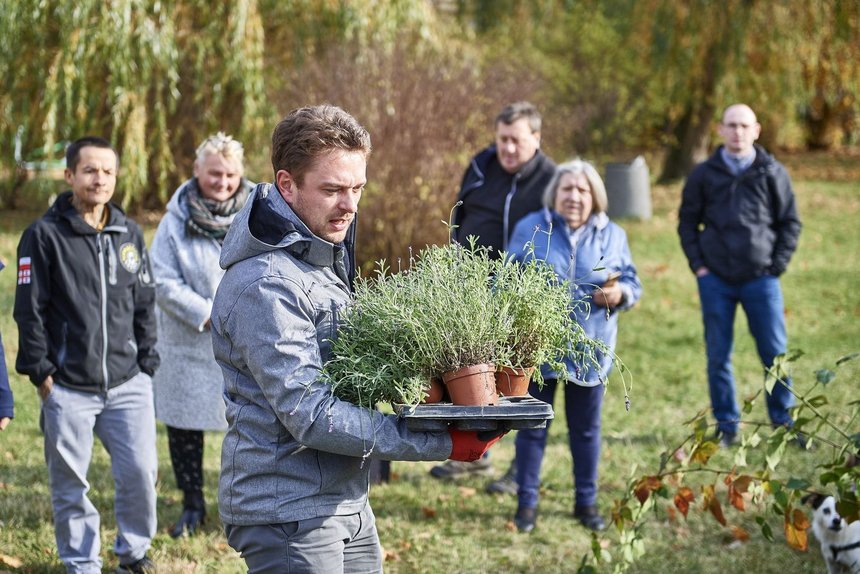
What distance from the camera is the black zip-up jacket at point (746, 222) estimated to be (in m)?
7.22

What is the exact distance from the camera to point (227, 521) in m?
2.88

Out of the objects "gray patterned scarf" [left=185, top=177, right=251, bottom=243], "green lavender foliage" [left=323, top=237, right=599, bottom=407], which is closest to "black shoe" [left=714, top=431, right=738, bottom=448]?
"gray patterned scarf" [left=185, top=177, right=251, bottom=243]

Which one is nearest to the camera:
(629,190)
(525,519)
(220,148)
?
(220,148)

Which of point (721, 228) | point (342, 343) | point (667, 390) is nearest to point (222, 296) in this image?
point (342, 343)

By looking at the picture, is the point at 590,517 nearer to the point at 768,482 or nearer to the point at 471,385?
the point at 768,482

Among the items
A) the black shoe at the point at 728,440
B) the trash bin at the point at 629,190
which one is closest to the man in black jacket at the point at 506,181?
the black shoe at the point at 728,440

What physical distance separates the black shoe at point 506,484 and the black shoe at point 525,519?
1.82 feet

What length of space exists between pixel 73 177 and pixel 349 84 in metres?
7.37

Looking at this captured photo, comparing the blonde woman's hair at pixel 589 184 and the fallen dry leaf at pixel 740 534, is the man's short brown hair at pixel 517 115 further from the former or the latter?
the fallen dry leaf at pixel 740 534

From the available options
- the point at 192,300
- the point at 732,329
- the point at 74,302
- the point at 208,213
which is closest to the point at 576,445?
the point at 732,329

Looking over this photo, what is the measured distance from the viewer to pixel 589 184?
5.82 metres

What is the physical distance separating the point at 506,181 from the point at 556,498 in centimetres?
208

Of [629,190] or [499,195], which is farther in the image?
[629,190]

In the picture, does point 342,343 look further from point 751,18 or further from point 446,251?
point 751,18
